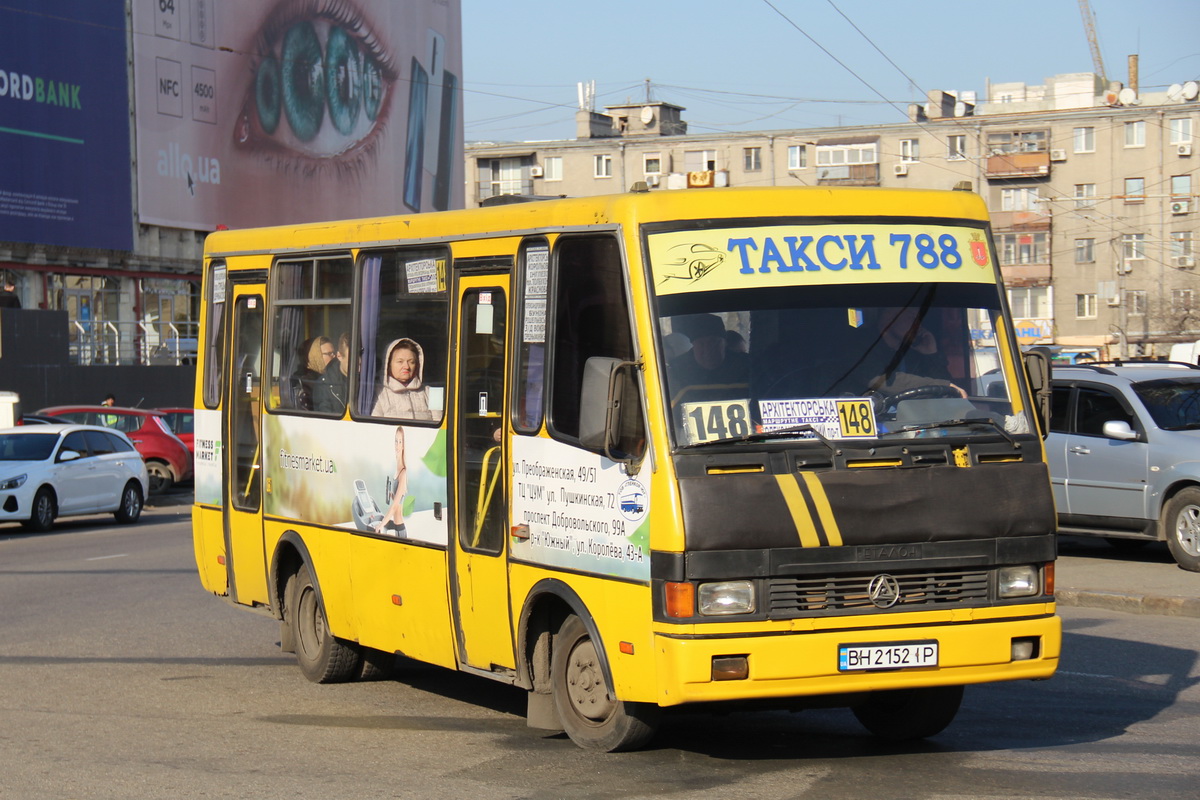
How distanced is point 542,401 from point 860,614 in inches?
73.6

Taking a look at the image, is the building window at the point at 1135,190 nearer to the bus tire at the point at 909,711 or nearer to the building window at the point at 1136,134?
the building window at the point at 1136,134

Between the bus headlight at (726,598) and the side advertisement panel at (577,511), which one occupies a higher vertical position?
the side advertisement panel at (577,511)

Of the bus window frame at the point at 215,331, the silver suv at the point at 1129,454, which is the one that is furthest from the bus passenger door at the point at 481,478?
the silver suv at the point at 1129,454

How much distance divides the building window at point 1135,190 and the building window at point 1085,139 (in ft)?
8.08

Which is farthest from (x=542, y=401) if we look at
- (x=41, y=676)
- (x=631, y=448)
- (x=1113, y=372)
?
(x=1113, y=372)

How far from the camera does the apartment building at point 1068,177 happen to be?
256 ft

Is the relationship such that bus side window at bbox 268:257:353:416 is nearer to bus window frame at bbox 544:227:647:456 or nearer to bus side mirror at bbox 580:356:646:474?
bus window frame at bbox 544:227:647:456

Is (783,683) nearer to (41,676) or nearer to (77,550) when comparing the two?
(41,676)

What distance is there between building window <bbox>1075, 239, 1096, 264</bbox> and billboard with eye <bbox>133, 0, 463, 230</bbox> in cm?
3090

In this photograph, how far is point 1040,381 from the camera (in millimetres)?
7488

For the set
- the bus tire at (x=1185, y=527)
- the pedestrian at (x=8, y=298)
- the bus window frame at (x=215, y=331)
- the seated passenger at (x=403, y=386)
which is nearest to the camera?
the seated passenger at (x=403, y=386)

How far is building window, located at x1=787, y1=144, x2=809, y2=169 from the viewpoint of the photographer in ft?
279

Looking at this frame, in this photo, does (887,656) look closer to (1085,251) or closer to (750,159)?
(1085,251)

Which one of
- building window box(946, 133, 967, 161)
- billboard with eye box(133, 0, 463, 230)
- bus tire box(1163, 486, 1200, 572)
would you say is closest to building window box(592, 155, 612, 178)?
building window box(946, 133, 967, 161)
